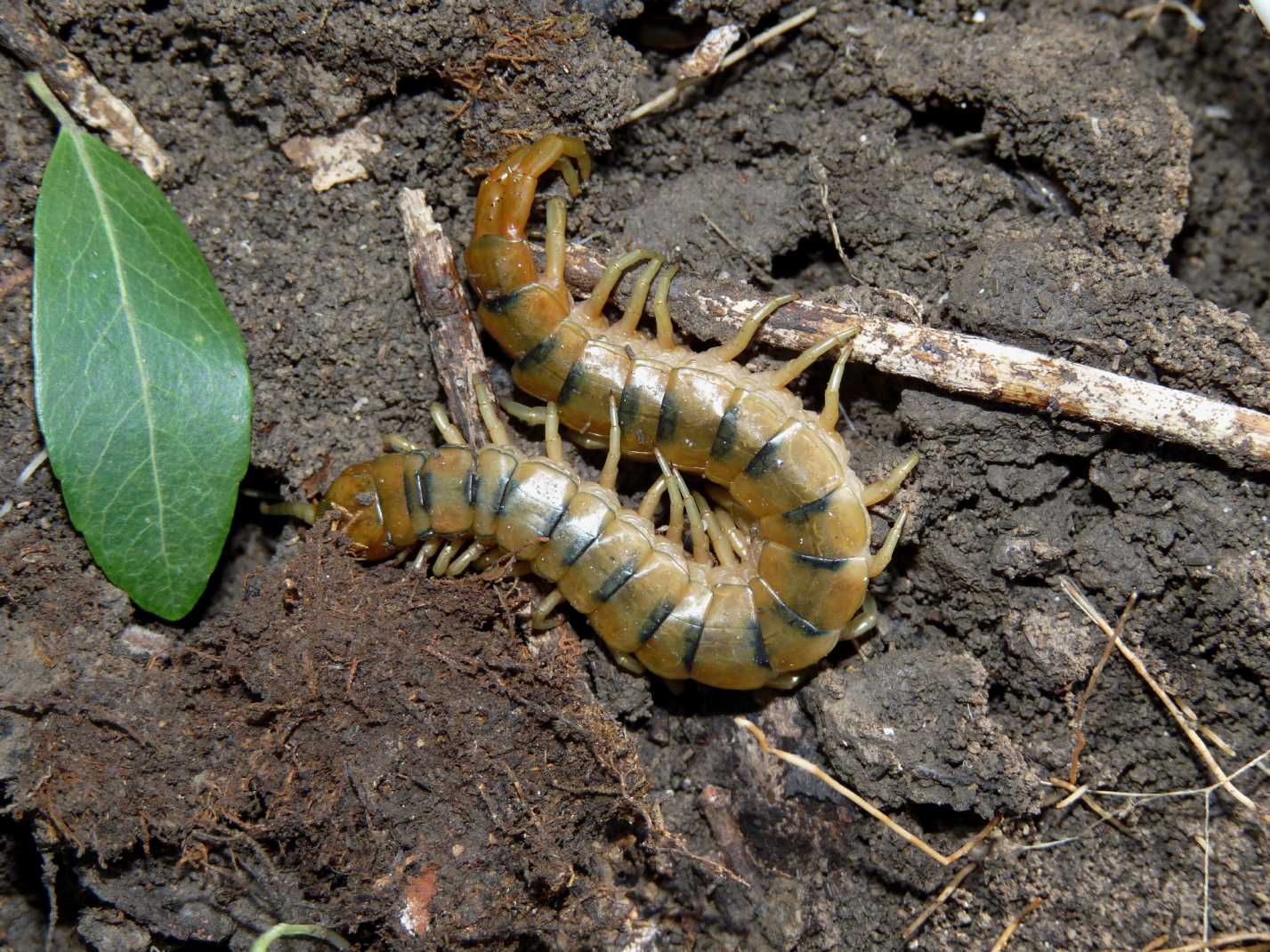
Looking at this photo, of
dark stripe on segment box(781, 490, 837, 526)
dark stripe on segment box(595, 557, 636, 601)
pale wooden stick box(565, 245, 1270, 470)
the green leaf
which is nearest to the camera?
pale wooden stick box(565, 245, 1270, 470)

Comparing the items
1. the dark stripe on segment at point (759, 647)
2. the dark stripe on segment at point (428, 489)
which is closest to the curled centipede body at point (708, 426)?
the dark stripe on segment at point (759, 647)

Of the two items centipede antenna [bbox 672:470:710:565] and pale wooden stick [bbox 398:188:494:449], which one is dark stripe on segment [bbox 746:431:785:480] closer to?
centipede antenna [bbox 672:470:710:565]

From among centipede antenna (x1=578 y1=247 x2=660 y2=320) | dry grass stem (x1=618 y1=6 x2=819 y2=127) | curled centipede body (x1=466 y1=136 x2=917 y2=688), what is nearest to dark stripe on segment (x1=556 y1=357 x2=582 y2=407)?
curled centipede body (x1=466 y1=136 x2=917 y2=688)

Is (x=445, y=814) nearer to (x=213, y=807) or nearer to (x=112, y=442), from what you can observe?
(x=213, y=807)

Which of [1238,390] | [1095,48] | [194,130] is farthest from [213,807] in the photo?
[1095,48]

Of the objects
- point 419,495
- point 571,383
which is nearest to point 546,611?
point 419,495

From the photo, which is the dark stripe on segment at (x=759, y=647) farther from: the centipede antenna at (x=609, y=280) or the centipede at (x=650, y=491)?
the centipede antenna at (x=609, y=280)

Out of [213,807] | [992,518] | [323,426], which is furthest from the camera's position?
[323,426]
